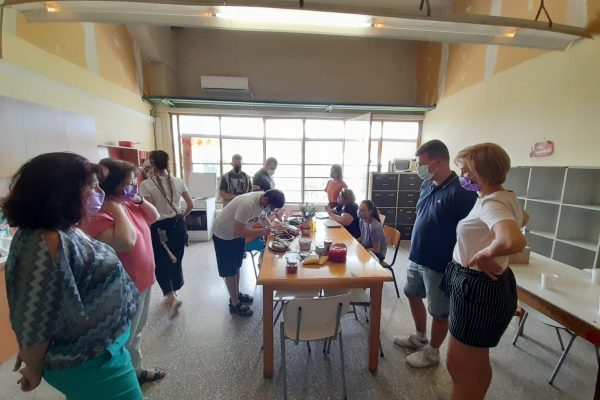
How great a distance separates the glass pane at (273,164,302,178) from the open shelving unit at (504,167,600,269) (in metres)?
4.15

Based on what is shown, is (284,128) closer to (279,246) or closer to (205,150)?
(205,150)

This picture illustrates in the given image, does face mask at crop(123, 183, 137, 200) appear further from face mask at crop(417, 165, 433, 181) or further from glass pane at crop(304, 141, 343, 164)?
glass pane at crop(304, 141, 343, 164)

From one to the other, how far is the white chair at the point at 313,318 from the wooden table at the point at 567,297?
3.72 ft

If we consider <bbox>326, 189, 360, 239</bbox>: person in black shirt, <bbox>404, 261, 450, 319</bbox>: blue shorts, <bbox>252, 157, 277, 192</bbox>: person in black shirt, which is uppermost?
<bbox>252, 157, 277, 192</bbox>: person in black shirt

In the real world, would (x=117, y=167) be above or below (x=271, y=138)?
below

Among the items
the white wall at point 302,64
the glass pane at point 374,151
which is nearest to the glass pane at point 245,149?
the white wall at point 302,64

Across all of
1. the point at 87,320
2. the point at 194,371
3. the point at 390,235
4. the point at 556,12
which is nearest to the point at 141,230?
the point at 87,320

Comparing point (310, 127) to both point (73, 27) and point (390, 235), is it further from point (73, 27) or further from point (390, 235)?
point (73, 27)

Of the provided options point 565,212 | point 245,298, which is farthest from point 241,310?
point 565,212

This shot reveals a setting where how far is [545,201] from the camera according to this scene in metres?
2.95

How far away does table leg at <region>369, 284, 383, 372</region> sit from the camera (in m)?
1.78

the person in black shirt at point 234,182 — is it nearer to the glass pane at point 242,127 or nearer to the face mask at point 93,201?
the glass pane at point 242,127

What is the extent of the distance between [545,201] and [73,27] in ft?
19.6

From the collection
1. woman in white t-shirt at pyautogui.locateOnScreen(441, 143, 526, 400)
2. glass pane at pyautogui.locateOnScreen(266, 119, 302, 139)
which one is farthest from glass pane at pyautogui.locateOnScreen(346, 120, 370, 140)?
woman in white t-shirt at pyautogui.locateOnScreen(441, 143, 526, 400)
